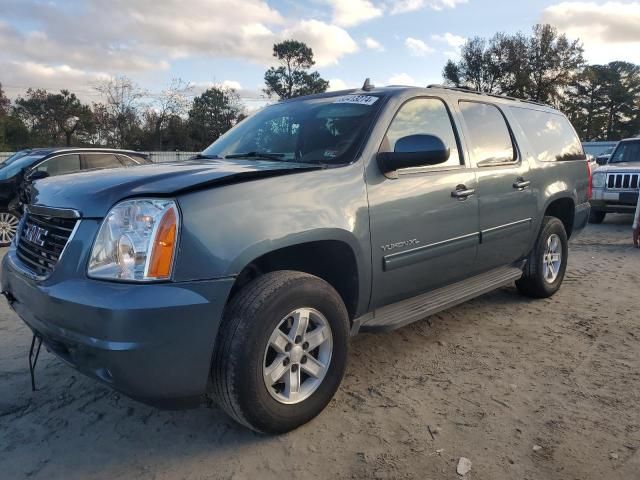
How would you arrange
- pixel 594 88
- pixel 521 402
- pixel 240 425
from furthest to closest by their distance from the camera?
1. pixel 594 88
2. pixel 521 402
3. pixel 240 425

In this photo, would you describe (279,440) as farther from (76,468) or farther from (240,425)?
(76,468)

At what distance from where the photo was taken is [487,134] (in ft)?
13.5

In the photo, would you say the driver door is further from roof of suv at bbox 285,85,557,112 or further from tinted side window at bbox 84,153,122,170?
tinted side window at bbox 84,153,122,170

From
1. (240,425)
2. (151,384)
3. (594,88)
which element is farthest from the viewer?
(594,88)

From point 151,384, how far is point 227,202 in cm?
86

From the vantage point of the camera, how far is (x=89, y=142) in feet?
116

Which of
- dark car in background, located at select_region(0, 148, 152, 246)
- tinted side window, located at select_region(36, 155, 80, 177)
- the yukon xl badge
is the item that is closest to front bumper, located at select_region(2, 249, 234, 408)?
the yukon xl badge

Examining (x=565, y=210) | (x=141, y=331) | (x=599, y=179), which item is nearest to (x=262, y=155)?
(x=141, y=331)

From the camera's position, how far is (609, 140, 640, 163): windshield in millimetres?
10902

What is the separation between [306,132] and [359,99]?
42 centimetres

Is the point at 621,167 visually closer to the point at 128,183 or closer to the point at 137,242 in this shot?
the point at 128,183

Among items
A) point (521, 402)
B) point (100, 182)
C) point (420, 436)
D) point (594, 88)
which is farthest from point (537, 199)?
point (594, 88)

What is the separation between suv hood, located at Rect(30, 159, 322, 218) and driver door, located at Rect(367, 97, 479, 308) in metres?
0.56

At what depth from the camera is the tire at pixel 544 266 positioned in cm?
475
